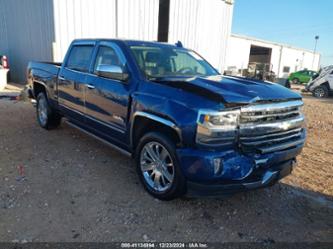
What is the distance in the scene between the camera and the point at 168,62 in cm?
411

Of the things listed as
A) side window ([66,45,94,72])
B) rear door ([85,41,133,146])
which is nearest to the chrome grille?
rear door ([85,41,133,146])

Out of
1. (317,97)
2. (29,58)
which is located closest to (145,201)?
(29,58)

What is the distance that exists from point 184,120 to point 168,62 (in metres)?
1.54

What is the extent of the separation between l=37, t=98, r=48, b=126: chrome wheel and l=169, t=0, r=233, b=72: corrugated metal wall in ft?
29.2

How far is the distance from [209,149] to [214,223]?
0.86m

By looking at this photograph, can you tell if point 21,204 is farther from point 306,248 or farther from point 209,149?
point 306,248

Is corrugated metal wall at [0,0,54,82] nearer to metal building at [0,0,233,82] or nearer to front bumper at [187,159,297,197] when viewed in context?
metal building at [0,0,233,82]

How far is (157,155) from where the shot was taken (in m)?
3.37

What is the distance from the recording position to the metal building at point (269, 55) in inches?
1232

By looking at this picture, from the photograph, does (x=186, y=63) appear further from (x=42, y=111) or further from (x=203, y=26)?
(x=203, y=26)

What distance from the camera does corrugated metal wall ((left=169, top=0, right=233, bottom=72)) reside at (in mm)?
13898

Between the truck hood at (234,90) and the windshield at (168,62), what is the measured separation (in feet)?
1.22

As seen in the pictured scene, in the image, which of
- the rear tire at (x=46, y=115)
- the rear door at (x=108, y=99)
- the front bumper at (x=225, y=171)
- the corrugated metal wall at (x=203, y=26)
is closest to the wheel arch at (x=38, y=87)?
the rear tire at (x=46, y=115)

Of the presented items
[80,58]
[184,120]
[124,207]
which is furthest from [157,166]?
[80,58]
